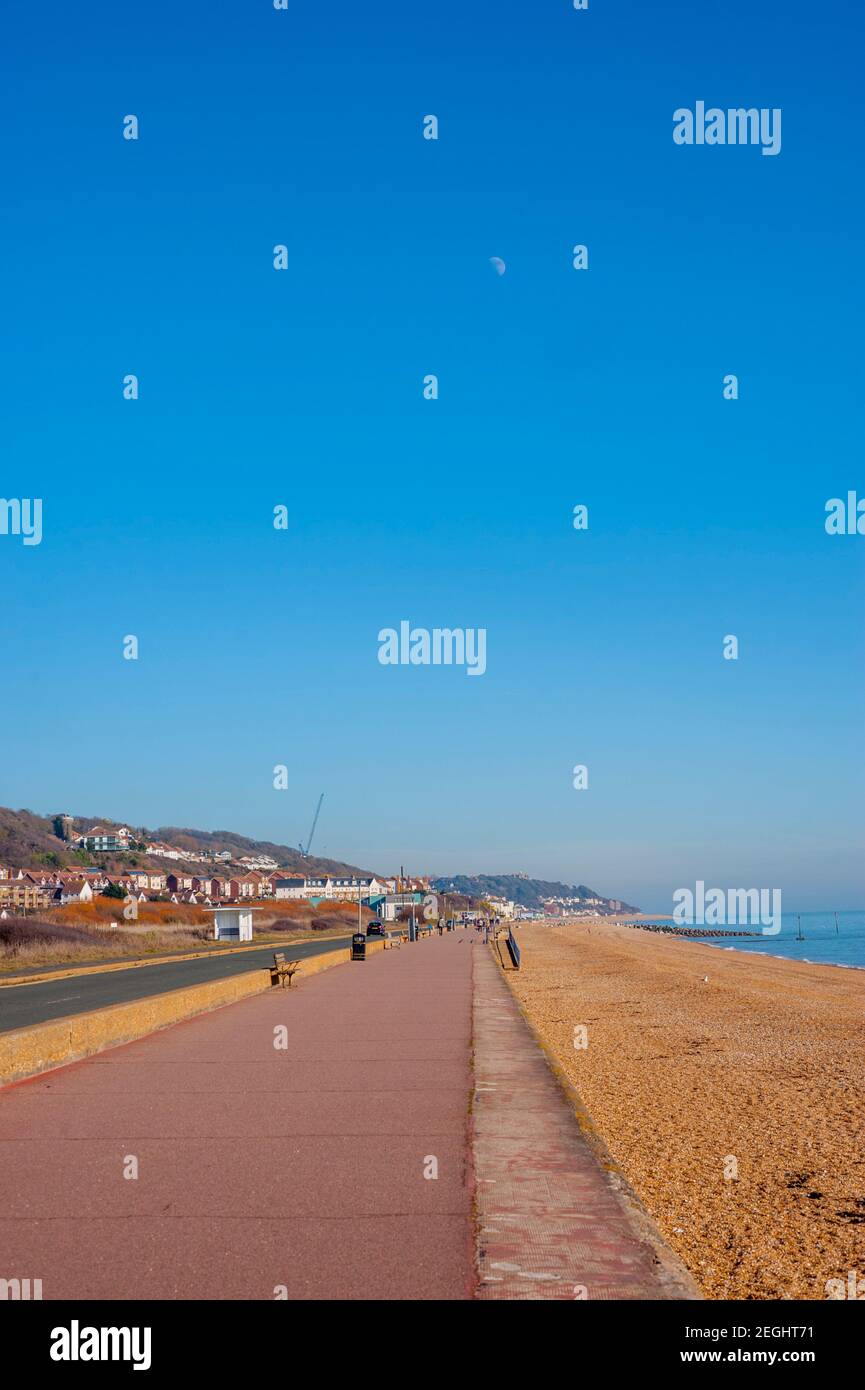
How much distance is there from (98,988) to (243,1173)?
19.7 meters

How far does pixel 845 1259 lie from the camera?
670 cm

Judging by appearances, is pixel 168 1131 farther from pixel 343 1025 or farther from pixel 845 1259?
pixel 343 1025

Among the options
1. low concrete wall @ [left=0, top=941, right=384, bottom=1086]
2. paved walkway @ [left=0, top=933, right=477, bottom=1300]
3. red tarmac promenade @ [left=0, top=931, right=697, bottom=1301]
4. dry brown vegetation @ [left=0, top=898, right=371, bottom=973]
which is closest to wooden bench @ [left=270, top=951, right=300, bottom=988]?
low concrete wall @ [left=0, top=941, right=384, bottom=1086]

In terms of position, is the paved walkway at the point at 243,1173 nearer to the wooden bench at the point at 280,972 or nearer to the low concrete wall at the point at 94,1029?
the low concrete wall at the point at 94,1029

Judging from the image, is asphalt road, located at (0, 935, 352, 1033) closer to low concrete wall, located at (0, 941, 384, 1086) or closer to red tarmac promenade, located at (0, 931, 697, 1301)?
low concrete wall, located at (0, 941, 384, 1086)

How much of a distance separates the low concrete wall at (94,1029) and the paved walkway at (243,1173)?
0.88ft

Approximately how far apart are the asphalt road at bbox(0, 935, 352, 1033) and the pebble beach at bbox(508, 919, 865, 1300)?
8112 millimetres

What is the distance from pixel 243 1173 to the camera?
309 inches

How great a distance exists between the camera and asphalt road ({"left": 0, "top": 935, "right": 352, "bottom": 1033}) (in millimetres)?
19391

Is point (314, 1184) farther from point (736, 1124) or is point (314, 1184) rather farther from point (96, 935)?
point (96, 935)

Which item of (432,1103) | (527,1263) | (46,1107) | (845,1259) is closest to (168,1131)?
(46,1107)

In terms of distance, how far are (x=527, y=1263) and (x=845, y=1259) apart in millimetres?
2192

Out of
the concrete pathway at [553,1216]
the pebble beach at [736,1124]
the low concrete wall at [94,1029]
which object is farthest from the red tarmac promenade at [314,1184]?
the pebble beach at [736,1124]

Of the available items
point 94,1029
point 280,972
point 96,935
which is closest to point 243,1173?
point 94,1029
